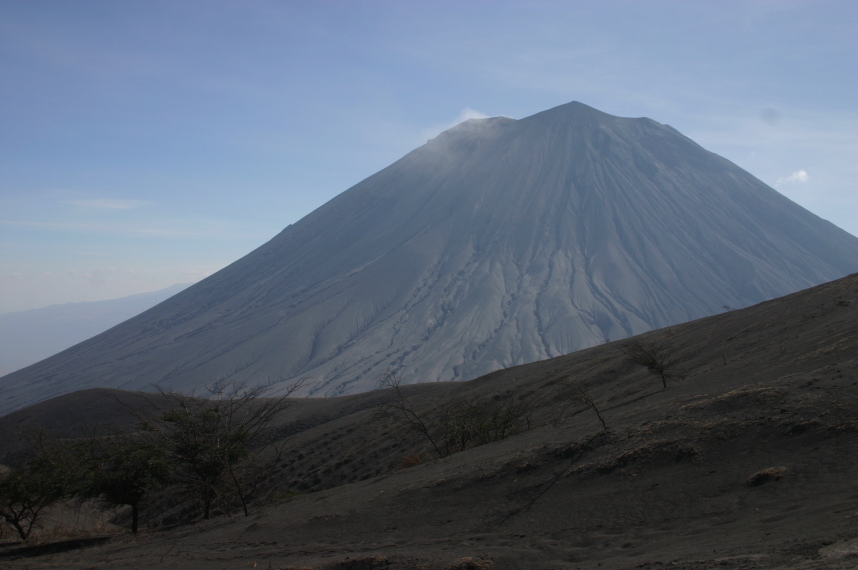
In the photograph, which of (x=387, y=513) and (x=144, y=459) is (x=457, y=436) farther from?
(x=144, y=459)

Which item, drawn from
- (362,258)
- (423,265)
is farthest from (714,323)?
(362,258)

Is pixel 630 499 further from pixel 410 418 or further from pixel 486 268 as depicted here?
pixel 486 268

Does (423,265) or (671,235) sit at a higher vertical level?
(423,265)

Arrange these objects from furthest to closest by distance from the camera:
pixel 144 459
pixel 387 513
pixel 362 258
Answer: pixel 362 258, pixel 144 459, pixel 387 513

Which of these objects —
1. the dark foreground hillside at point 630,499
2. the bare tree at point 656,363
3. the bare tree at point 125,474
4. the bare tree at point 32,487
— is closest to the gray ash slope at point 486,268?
the bare tree at point 656,363

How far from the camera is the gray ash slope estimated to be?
96.4 m

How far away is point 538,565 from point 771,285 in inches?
4540

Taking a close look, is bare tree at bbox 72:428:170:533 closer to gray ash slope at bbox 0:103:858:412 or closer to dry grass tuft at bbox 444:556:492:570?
dry grass tuft at bbox 444:556:492:570

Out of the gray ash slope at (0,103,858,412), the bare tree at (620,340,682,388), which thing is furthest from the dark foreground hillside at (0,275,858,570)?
the gray ash slope at (0,103,858,412)

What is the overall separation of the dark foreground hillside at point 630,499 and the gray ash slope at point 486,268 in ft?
229

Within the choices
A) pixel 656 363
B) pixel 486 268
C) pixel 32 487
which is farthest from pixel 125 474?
pixel 486 268

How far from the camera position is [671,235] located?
122688 millimetres

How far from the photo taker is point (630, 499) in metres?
10.1

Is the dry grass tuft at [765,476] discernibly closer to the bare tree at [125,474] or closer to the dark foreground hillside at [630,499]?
the dark foreground hillside at [630,499]
